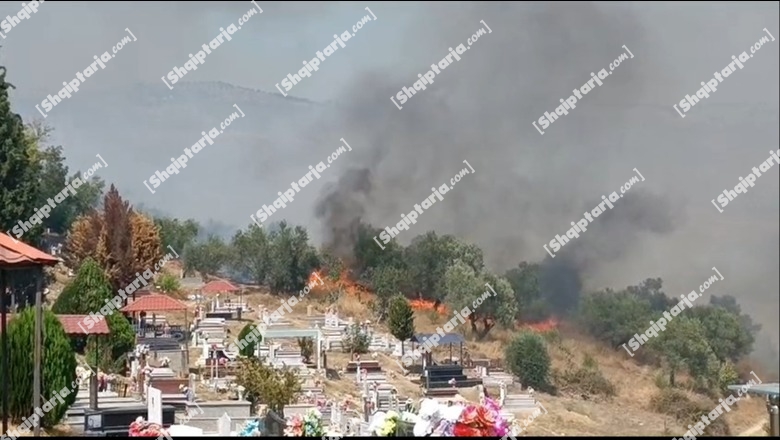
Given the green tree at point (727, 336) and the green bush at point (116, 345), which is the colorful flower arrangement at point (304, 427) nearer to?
the green bush at point (116, 345)

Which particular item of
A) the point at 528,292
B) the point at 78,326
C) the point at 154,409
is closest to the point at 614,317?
the point at 528,292

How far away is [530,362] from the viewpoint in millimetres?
26938

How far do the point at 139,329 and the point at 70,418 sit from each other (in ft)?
50.0

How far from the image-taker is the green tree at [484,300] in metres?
35.2

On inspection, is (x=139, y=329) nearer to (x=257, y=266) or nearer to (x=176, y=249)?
(x=257, y=266)

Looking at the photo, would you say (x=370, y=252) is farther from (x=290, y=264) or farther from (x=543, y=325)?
(x=543, y=325)

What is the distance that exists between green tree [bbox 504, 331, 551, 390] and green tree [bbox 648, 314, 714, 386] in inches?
170

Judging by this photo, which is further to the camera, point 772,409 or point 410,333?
point 410,333

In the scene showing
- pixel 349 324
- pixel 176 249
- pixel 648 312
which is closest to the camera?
pixel 349 324

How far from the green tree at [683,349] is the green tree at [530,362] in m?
4.33

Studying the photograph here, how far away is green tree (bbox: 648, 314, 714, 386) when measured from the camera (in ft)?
96.5

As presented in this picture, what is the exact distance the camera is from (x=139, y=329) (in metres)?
28.5

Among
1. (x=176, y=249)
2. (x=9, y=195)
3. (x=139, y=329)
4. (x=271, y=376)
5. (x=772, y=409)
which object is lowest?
(x=772, y=409)

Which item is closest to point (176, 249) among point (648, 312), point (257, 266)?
point (257, 266)
